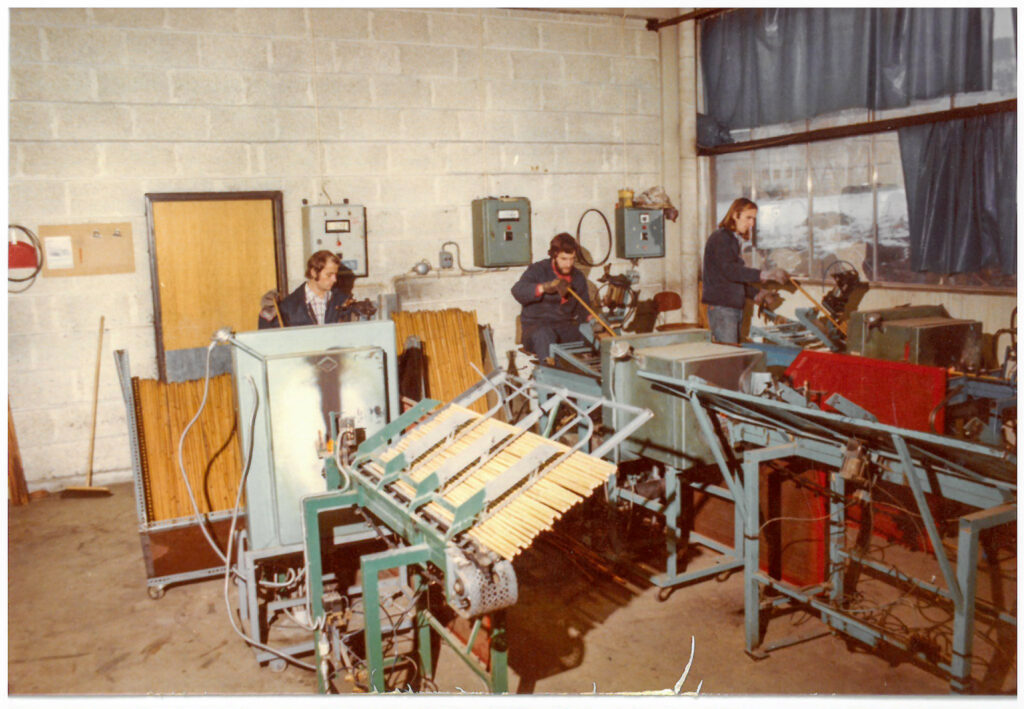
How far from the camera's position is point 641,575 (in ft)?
12.3

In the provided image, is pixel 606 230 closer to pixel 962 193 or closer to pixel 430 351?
pixel 430 351

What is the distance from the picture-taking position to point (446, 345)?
605 cm

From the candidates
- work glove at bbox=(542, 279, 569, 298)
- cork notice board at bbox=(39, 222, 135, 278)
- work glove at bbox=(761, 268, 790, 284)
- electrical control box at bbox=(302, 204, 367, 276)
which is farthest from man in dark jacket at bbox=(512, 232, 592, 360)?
cork notice board at bbox=(39, 222, 135, 278)

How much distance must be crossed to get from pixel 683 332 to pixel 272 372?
6.41 feet

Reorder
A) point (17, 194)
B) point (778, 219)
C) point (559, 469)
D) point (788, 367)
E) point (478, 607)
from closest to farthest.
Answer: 1. point (478, 607)
2. point (559, 469)
3. point (788, 367)
4. point (17, 194)
5. point (778, 219)

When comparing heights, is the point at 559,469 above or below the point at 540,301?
below

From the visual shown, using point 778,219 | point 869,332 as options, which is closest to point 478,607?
point 869,332

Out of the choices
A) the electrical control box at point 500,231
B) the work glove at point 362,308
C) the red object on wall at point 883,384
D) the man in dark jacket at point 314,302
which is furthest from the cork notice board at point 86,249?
the red object on wall at point 883,384

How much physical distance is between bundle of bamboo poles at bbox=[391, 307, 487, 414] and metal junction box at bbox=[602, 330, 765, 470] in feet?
7.73

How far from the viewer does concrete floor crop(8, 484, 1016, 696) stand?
10.1ft

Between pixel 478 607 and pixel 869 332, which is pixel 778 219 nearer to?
pixel 869 332

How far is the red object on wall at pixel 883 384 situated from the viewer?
3.73 meters

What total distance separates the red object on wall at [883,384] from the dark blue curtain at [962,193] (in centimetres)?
177

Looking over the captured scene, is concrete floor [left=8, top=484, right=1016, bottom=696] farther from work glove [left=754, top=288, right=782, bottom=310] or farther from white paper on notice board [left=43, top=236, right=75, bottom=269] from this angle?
work glove [left=754, top=288, right=782, bottom=310]
